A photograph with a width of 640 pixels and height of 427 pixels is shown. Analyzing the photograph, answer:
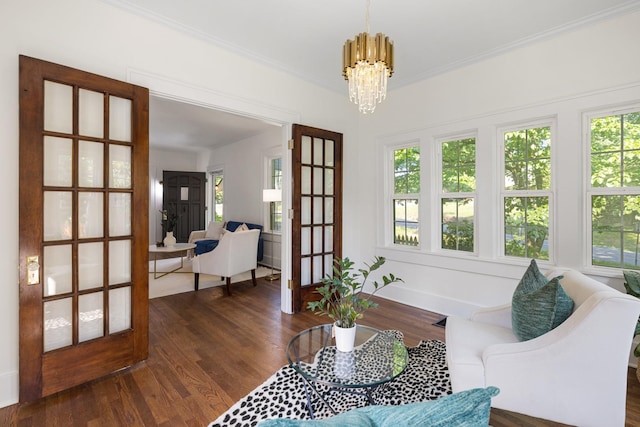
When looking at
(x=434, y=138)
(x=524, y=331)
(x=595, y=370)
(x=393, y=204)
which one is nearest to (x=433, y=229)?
(x=393, y=204)

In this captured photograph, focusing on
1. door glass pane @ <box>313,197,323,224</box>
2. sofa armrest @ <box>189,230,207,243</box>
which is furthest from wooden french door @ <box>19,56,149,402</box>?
sofa armrest @ <box>189,230,207,243</box>

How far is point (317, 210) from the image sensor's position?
385cm

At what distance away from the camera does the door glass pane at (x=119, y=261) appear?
2.29 m

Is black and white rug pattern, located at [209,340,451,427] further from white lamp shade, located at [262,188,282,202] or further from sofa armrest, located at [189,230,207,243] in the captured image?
sofa armrest, located at [189,230,207,243]

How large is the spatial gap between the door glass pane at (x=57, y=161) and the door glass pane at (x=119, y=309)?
85 cm

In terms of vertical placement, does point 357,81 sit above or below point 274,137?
below

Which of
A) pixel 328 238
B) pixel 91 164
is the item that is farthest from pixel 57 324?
pixel 328 238

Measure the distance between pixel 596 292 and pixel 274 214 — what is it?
5259mm

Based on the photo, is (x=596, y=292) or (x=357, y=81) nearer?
(x=596, y=292)

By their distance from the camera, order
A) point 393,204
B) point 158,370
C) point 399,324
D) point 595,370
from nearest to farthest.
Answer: point 595,370
point 158,370
point 399,324
point 393,204

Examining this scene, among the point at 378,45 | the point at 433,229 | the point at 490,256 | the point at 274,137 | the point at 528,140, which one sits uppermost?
the point at 274,137

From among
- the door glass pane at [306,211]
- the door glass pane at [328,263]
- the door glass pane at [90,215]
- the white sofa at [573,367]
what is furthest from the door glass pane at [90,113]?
the white sofa at [573,367]

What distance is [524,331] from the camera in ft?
5.78

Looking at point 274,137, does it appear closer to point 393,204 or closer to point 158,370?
point 393,204
